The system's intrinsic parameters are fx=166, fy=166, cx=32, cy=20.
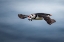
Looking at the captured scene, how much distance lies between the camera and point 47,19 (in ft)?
22.1

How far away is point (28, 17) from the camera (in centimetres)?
703

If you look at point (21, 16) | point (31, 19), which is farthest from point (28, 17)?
point (21, 16)

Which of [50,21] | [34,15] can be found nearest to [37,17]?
[34,15]

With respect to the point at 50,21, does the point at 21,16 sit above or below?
above

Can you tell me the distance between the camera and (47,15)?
7055 millimetres

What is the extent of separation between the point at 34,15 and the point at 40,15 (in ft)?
0.89

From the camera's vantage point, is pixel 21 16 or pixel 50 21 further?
pixel 21 16

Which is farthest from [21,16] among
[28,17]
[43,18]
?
[43,18]

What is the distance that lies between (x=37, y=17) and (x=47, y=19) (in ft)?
1.43

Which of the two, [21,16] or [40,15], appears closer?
[40,15]

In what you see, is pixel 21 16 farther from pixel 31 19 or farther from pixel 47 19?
pixel 47 19

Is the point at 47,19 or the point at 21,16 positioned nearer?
the point at 47,19

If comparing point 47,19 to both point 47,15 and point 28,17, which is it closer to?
point 47,15

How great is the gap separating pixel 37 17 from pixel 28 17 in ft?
1.31
